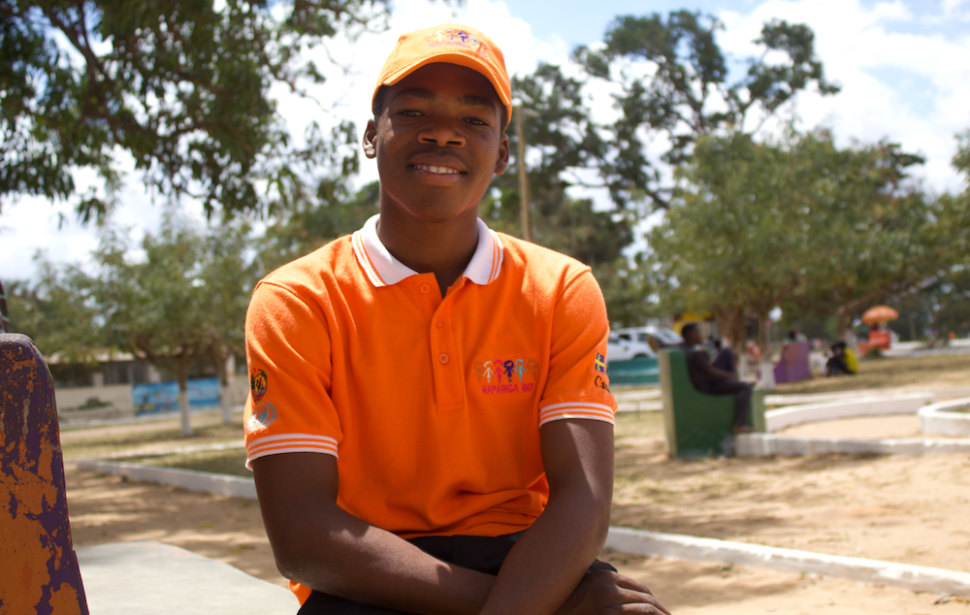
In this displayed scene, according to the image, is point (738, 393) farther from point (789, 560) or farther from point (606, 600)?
point (606, 600)

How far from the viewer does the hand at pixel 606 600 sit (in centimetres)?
156

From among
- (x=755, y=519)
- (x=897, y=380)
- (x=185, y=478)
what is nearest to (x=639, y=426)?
(x=185, y=478)

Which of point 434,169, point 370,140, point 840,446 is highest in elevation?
point 370,140

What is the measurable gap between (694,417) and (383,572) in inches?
300

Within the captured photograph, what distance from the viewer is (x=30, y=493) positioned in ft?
3.71

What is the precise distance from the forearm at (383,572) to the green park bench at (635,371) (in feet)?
80.1

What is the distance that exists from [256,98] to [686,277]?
11513 mm

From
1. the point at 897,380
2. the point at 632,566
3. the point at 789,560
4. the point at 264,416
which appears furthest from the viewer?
the point at 897,380

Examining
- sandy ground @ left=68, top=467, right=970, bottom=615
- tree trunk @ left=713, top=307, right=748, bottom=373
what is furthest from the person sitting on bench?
tree trunk @ left=713, top=307, right=748, bottom=373

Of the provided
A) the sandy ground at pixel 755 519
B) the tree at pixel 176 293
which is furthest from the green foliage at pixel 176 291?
the sandy ground at pixel 755 519

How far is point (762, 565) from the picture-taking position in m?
4.34

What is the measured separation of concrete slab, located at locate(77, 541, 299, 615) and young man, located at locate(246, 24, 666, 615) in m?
0.72

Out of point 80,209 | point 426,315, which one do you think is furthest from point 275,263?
point 426,315

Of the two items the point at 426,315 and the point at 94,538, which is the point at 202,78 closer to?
the point at 94,538
